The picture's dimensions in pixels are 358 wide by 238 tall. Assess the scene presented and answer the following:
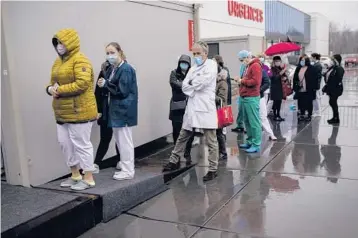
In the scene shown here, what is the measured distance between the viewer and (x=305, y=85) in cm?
942

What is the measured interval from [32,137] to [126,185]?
45.2 inches

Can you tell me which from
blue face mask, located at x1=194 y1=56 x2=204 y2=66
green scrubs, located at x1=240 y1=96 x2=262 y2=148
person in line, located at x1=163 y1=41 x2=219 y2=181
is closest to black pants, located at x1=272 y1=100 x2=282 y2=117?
green scrubs, located at x1=240 y1=96 x2=262 y2=148

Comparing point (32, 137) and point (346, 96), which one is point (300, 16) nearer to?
point (346, 96)

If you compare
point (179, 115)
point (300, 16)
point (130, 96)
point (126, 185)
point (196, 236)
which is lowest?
point (196, 236)

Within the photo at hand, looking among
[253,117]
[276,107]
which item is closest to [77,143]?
[253,117]

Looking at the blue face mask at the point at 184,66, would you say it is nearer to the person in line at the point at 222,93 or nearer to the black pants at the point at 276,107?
the person in line at the point at 222,93

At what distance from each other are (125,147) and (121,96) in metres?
0.59

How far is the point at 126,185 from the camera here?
430 cm

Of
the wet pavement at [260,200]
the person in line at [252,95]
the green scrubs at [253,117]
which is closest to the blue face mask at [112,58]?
the wet pavement at [260,200]

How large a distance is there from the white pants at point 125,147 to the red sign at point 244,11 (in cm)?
1453

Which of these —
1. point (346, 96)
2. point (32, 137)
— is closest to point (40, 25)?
point (32, 137)

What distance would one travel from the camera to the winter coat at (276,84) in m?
9.25

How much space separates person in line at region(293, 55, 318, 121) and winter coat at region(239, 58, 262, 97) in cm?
365

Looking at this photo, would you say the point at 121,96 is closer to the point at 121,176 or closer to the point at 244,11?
the point at 121,176
